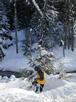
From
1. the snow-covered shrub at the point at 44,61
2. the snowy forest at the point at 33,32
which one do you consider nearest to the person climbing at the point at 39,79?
the snow-covered shrub at the point at 44,61

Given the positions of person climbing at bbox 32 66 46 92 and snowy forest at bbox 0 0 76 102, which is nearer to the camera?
person climbing at bbox 32 66 46 92

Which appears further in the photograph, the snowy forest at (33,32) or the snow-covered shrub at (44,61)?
the snowy forest at (33,32)

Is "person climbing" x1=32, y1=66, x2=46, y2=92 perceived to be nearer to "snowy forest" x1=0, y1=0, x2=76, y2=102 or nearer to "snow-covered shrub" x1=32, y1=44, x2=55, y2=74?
"snow-covered shrub" x1=32, y1=44, x2=55, y2=74

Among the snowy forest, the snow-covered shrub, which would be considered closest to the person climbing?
the snow-covered shrub

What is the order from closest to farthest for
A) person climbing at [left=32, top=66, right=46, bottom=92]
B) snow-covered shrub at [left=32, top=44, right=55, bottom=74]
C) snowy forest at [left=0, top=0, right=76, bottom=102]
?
1. person climbing at [left=32, top=66, right=46, bottom=92]
2. snow-covered shrub at [left=32, top=44, right=55, bottom=74]
3. snowy forest at [left=0, top=0, right=76, bottom=102]

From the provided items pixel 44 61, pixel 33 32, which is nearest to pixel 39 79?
pixel 44 61

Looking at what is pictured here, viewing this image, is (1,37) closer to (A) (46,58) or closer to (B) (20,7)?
(B) (20,7)

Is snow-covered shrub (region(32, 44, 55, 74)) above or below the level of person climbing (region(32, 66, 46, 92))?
below

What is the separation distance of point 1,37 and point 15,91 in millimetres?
29793

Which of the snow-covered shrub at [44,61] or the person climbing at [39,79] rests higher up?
the person climbing at [39,79]

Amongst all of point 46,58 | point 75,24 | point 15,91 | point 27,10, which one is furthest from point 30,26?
point 15,91

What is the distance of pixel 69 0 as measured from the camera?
4259cm

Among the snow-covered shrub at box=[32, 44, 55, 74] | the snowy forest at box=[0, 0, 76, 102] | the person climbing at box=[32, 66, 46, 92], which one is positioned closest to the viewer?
the person climbing at box=[32, 66, 46, 92]

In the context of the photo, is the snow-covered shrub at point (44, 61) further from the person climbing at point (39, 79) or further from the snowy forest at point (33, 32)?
the person climbing at point (39, 79)
